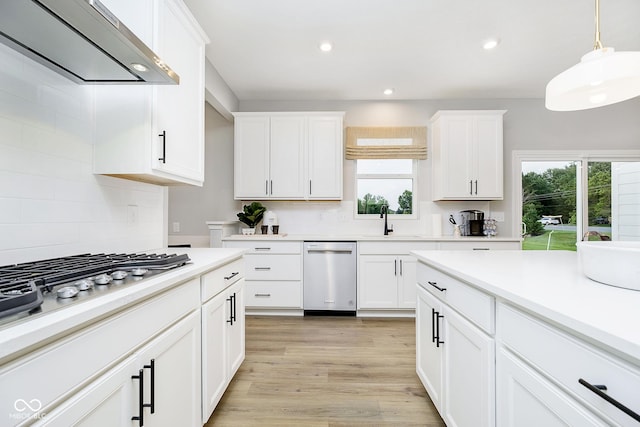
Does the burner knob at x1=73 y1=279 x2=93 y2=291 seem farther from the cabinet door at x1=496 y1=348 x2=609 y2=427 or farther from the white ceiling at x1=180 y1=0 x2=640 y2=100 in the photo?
the white ceiling at x1=180 y1=0 x2=640 y2=100

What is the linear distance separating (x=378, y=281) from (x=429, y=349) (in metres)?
1.63

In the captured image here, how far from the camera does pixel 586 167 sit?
3977 millimetres

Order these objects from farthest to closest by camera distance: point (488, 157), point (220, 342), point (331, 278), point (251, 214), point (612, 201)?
point (612, 201), point (251, 214), point (488, 157), point (331, 278), point (220, 342)

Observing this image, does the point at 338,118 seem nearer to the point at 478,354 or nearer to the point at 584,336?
the point at 478,354

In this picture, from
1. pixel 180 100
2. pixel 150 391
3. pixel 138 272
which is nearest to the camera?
pixel 150 391

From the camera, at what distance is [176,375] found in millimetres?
1218

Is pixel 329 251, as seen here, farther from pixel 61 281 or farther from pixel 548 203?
pixel 548 203

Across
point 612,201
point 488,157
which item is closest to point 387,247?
point 488,157

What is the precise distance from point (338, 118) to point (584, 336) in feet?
11.1

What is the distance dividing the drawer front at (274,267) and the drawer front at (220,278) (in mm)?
1255

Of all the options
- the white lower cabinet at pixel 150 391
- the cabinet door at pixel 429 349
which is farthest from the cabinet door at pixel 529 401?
the white lower cabinet at pixel 150 391

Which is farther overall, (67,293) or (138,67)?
(138,67)

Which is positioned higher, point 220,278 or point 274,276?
point 220,278

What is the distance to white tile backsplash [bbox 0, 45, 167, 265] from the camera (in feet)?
3.85
